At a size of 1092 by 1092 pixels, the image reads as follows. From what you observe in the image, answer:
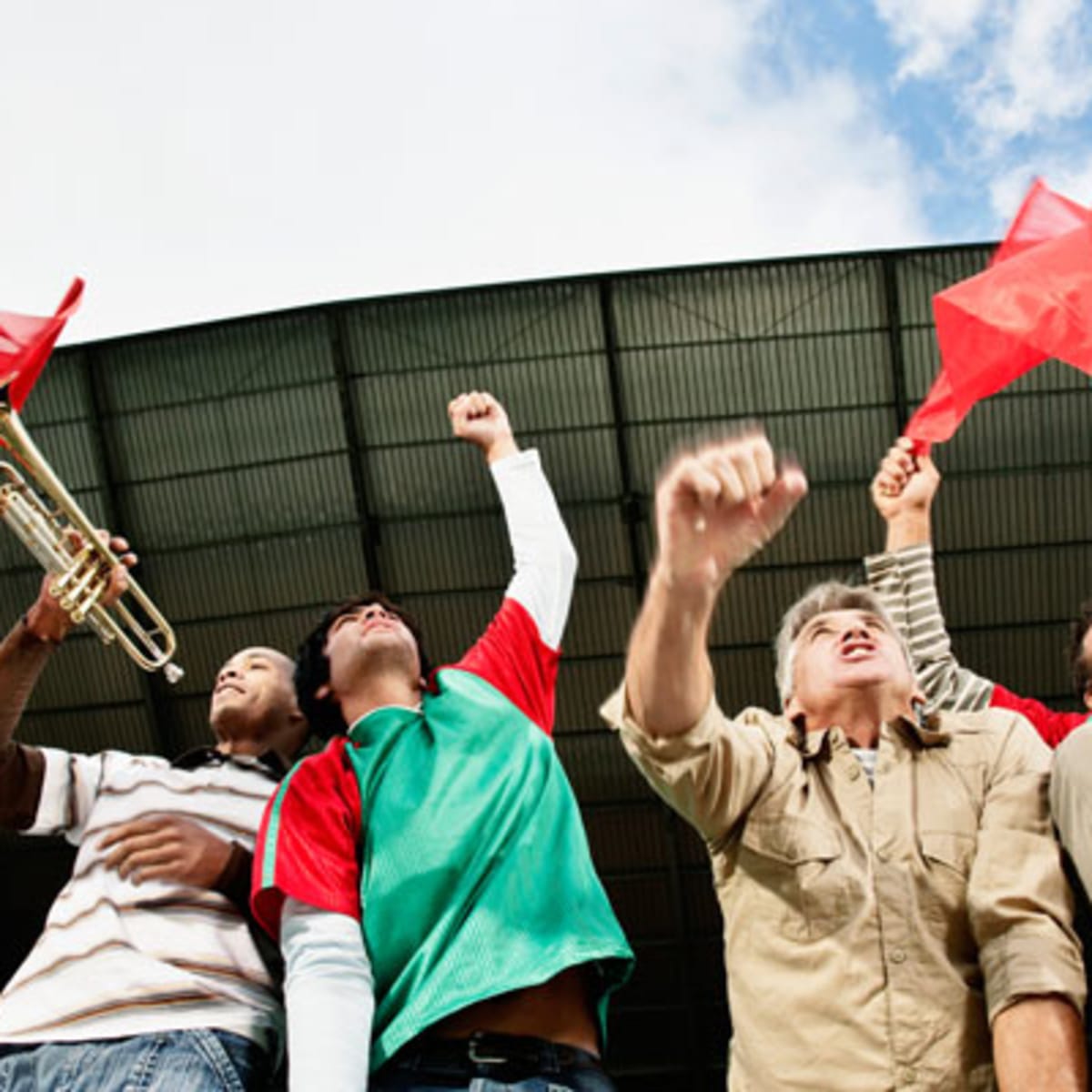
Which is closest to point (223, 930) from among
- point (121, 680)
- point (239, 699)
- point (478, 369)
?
point (239, 699)

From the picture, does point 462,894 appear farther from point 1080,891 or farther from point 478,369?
point 478,369

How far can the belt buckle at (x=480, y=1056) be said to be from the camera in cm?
Answer: 266

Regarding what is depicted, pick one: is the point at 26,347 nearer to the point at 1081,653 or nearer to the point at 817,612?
the point at 817,612

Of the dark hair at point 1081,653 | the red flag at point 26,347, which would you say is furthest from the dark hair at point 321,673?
the red flag at point 26,347

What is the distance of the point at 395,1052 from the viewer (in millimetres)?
2689

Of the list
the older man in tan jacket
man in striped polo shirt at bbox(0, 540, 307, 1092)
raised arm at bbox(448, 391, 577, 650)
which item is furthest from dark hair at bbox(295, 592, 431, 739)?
the older man in tan jacket

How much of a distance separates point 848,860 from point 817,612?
0.87 m

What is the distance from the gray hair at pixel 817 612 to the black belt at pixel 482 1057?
1138 millimetres

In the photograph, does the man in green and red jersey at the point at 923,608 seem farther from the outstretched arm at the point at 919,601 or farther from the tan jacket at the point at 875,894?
the tan jacket at the point at 875,894

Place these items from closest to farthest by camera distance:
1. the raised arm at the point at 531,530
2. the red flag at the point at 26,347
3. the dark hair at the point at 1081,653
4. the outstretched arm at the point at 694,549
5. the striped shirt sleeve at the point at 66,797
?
the outstretched arm at the point at 694,549, the striped shirt sleeve at the point at 66,797, the raised arm at the point at 531,530, the dark hair at the point at 1081,653, the red flag at the point at 26,347

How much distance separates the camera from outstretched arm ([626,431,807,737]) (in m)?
2.32

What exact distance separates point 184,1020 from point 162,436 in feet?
Answer: 35.9

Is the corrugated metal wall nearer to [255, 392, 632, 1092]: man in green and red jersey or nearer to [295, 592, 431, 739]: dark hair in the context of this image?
[295, 592, 431, 739]: dark hair

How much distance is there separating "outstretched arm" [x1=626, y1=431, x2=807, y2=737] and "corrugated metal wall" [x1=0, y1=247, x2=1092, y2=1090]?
402 inches
